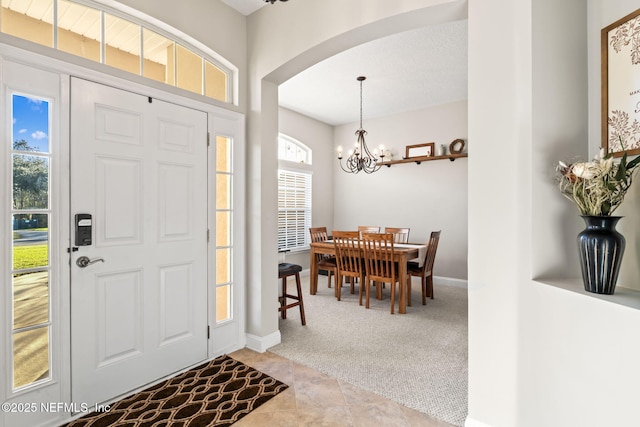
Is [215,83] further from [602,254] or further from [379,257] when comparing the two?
[602,254]

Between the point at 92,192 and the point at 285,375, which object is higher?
the point at 92,192

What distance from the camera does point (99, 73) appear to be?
198 centimetres

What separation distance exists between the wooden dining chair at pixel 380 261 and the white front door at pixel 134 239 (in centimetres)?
211

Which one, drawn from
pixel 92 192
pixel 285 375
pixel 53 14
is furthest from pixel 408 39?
pixel 285 375

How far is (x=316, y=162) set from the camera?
627 centimetres

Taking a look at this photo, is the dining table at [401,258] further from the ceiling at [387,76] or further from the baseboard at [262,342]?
the ceiling at [387,76]

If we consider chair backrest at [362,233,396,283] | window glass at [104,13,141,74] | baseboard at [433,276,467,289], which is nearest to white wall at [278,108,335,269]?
chair backrest at [362,233,396,283]

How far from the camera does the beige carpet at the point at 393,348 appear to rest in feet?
7.05

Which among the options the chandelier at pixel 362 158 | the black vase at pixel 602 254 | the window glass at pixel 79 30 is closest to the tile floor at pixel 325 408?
the black vase at pixel 602 254

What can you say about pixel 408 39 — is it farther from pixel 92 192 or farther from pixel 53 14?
pixel 92 192

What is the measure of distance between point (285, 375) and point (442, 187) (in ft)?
13.6

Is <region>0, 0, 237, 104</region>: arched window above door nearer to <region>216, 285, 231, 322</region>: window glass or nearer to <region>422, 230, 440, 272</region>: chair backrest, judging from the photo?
<region>216, 285, 231, 322</region>: window glass

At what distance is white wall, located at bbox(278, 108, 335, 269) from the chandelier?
1.41 ft

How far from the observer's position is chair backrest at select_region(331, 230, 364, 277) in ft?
13.6
